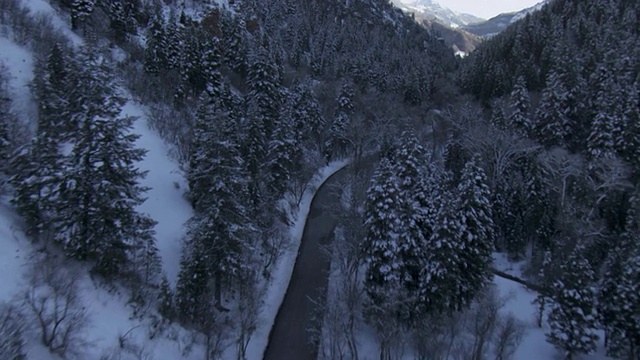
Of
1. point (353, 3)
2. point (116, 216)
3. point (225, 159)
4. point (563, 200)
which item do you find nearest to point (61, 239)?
point (116, 216)

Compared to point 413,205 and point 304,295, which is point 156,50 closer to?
point 304,295

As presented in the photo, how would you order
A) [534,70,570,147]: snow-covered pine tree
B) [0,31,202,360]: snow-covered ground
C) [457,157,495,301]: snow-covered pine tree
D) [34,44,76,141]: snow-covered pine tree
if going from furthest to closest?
[534,70,570,147]: snow-covered pine tree → [457,157,495,301]: snow-covered pine tree → [34,44,76,141]: snow-covered pine tree → [0,31,202,360]: snow-covered ground

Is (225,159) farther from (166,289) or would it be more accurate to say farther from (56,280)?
(56,280)

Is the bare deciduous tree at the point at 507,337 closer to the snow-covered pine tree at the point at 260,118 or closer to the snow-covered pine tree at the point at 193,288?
the snow-covered pine tree at the point at 193,288

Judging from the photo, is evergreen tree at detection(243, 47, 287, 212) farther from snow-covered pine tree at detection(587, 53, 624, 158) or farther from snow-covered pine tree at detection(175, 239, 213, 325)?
snow-covered pine tree at detection(587, 53, 624, 158)

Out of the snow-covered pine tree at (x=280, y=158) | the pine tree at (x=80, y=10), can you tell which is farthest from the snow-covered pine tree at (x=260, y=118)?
the pine tree at (x=80, y=10)

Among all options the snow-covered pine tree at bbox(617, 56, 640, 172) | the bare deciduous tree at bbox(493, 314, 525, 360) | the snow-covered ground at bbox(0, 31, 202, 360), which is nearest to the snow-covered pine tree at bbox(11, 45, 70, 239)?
the snow-covered ground at bbox(0, 31, 202, 360)
